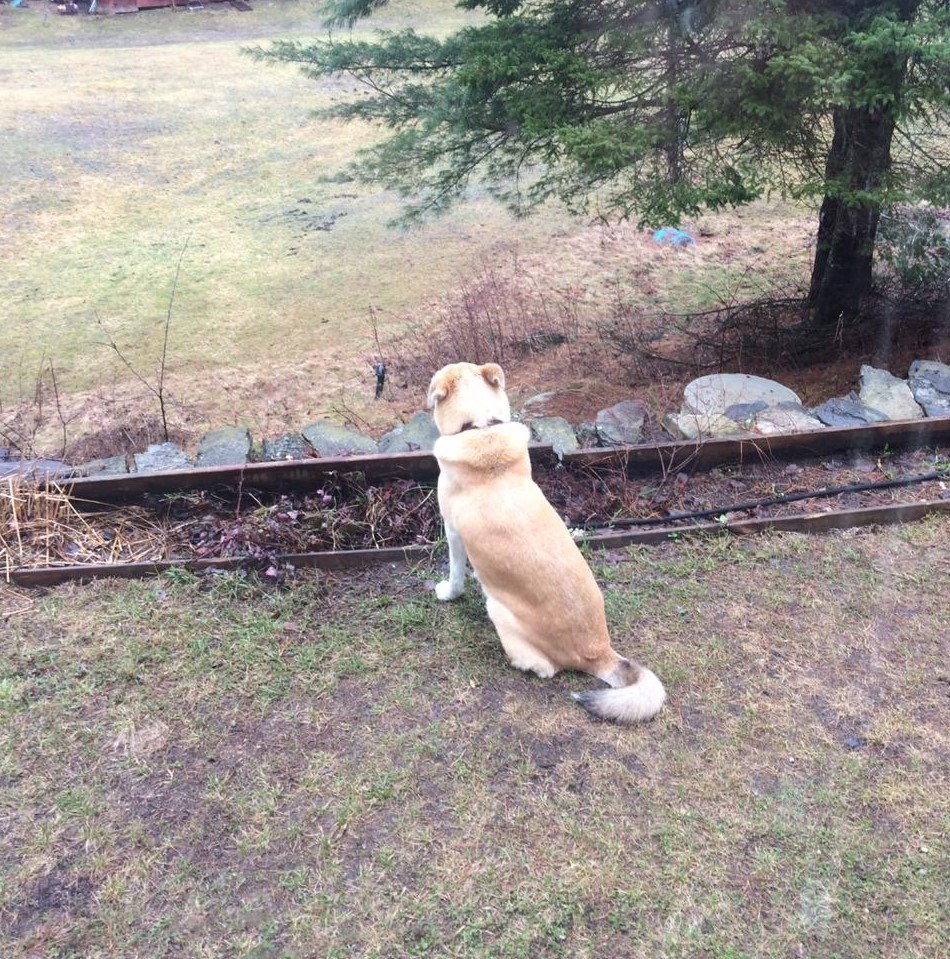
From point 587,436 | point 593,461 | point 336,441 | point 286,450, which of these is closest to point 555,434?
point 587,436

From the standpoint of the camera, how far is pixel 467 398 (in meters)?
3.62

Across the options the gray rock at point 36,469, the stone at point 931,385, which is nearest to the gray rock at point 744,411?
the stone at point 931,385

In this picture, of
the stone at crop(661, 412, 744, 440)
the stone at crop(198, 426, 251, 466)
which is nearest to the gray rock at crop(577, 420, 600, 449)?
the stone at crop(661, 412, 744, 440)

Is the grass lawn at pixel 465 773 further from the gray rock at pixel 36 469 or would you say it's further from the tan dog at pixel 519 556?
the gray rock at pixel 36 469

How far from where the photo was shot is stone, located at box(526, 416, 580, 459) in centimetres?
486

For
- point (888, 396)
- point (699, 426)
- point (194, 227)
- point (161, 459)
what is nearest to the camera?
point (699, 426)

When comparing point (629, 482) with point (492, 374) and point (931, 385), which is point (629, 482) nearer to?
point (492, 374)

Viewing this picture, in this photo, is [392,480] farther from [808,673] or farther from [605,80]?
[605,80]

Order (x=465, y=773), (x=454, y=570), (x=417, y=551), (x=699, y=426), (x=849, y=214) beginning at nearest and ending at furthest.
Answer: (x=465, y=773) < (x=454, y=570) < (x=417, y=551) < (x=699, y=426) < (x=849, y=214)

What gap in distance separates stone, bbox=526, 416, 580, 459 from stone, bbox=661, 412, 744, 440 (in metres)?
0.67

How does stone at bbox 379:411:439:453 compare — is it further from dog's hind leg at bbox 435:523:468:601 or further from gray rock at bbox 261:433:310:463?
dog's hind leg at bbox 435:523:468:601

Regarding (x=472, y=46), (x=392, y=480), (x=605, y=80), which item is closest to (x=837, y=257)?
(x=605, y=80)

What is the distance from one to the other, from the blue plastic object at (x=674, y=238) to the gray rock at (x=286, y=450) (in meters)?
6.75

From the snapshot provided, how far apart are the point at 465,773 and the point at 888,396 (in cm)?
418
